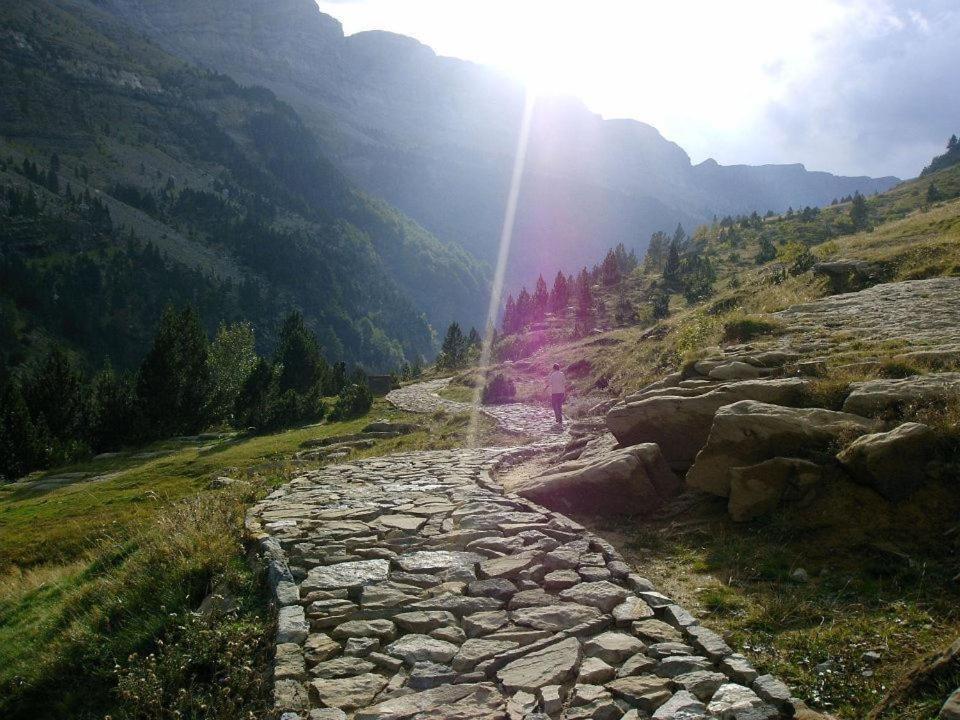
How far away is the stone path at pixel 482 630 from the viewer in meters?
4.45

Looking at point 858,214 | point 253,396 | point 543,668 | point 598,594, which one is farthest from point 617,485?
point 858,214

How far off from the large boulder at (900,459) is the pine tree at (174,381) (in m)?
47.0

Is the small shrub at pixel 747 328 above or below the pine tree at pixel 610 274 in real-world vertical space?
below

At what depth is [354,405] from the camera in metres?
37.5

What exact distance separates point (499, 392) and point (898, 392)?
28204 millimetres

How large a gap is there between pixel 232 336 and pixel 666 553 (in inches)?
3174

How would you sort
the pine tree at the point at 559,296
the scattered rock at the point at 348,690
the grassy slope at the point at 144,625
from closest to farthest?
the scattered rock at the point at 348,690 < the grassy slope at the point at 144,625 < the pine tree at the point at 559,296

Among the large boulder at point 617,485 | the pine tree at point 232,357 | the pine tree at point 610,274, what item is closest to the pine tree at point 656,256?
the pine tree at point 610,274

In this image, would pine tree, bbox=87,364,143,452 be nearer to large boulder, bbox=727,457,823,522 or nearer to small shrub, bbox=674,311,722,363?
small shrub, bbox=674,311,722,363

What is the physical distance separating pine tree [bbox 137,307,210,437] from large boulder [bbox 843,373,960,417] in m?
46.6

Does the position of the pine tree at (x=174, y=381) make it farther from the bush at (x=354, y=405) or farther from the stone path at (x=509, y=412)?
the stone path at (x=509, y=412)

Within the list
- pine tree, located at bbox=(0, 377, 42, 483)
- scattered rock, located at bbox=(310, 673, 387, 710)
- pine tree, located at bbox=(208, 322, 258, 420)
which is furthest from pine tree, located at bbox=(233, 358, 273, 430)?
scattered rock, located at bbox=(310, 673, 387, 710)

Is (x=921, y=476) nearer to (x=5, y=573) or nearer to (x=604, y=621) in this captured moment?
(x=604, y=621)

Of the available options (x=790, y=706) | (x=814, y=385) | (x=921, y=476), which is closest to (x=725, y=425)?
(x=814, y=385)
